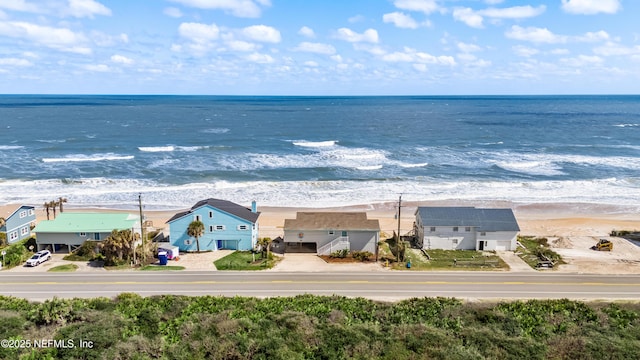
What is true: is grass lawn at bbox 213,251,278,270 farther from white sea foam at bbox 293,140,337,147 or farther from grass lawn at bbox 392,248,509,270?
white sea foam at bbox 293,140,337,147

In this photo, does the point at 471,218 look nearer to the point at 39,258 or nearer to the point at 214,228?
the point at 214,228

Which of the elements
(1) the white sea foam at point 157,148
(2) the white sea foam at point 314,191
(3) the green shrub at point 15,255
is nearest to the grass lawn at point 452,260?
(2) the white sea foam at point 314,191

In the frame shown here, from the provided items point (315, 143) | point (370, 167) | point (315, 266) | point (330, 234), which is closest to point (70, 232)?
point (315, 266)

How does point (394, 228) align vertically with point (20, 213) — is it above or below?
below

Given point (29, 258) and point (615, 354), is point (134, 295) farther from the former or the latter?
point (615, 354)

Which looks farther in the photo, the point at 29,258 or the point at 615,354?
the point at 29,258

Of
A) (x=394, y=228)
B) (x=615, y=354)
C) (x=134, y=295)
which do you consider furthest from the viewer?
(x=394, y=228)

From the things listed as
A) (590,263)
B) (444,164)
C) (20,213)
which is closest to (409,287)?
(590,263)

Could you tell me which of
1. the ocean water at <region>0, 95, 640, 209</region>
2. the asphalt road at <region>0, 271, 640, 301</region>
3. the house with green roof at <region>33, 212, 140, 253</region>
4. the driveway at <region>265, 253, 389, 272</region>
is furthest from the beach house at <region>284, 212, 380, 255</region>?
the ocean water at <region>0, 95, 640, 209</region>
